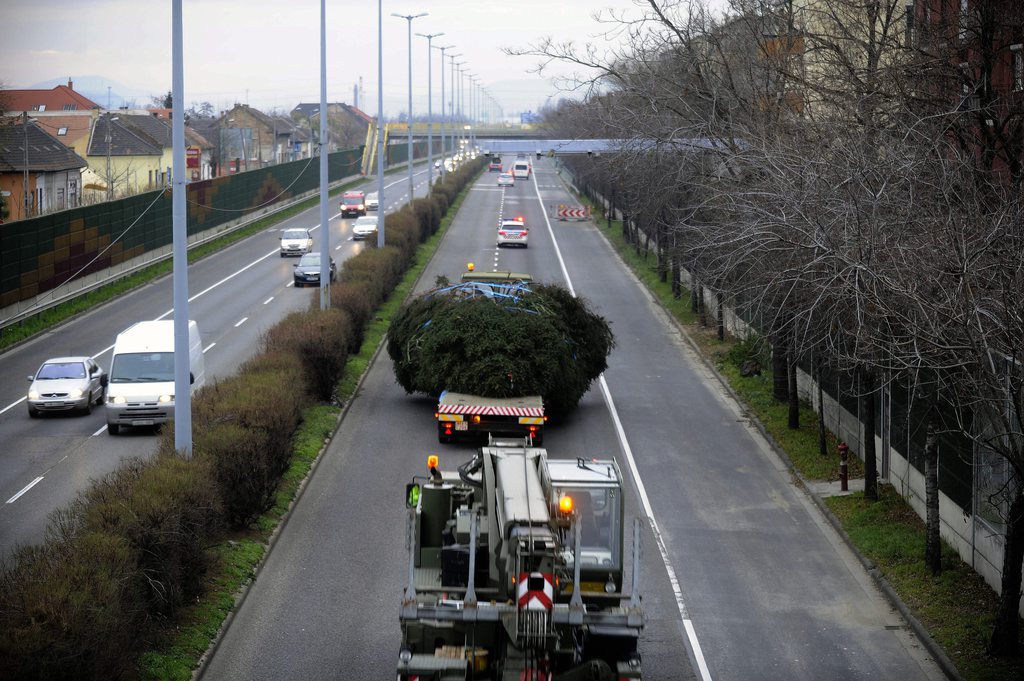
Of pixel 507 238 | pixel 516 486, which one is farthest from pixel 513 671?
pixel 507 238

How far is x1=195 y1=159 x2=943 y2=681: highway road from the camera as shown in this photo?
1438 centimetres

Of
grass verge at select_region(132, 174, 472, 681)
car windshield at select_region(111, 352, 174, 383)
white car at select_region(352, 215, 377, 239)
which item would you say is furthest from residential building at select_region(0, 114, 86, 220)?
grass verge at select_region(132, 174, 472, 681)

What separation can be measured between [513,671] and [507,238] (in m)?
55.0

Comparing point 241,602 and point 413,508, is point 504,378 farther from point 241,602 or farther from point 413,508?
point 413,508

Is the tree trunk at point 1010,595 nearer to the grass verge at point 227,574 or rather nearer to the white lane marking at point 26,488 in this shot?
the grass verge at point 227,574

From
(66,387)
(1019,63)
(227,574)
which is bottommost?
(227,574)

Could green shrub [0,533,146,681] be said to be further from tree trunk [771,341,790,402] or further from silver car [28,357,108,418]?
tree trunk [771,341,790,402]

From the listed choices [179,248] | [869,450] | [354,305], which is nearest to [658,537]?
[869,450]

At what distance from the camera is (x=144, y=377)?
27.0 m

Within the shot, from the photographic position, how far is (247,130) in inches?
5079

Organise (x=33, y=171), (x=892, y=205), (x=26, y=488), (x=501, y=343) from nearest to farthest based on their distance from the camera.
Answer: (x=892, y=205)
(x=26, y=488)
(x=501, y=343)
(x=33, y=171)

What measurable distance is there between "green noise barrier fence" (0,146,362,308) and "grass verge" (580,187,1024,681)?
24.6m

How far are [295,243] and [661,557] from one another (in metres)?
47.3

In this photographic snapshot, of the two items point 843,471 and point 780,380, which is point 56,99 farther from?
point 843,471
